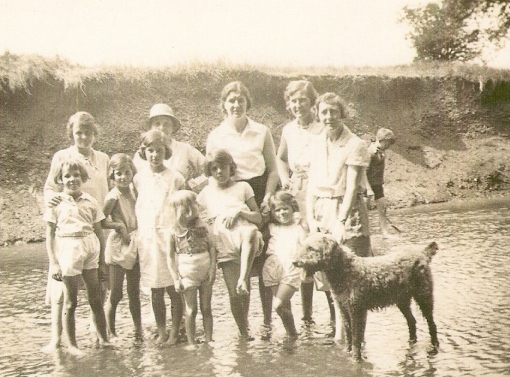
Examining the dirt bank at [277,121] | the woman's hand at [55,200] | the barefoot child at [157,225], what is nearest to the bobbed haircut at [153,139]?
the barefoot child at [157,225]

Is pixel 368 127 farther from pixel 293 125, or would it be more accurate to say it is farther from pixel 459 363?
pixel 459 363

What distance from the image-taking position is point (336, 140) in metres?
5.14

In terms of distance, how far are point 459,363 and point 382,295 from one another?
0.71 metres

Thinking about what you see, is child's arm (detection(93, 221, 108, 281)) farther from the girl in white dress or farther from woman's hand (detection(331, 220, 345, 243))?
woman's hand (detection(331, 220, 345, 243))

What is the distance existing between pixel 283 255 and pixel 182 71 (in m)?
12.2

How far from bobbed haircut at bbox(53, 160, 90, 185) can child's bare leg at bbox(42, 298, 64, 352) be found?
3.21ft

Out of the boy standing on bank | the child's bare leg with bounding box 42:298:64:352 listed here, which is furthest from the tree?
the child's bare leg with bounding box 42:298:64:352

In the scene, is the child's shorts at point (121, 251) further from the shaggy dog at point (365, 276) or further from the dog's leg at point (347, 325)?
the dog's leg at point (347, 325)

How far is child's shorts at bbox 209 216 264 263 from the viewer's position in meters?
5.16

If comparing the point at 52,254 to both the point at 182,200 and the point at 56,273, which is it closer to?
the point at 56,273

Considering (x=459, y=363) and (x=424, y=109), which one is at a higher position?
(x=424, y=109)

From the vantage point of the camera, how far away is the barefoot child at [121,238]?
17.3 ft

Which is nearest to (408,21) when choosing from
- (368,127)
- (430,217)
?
(430,217)

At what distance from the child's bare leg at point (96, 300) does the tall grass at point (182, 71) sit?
1068 centimetres
